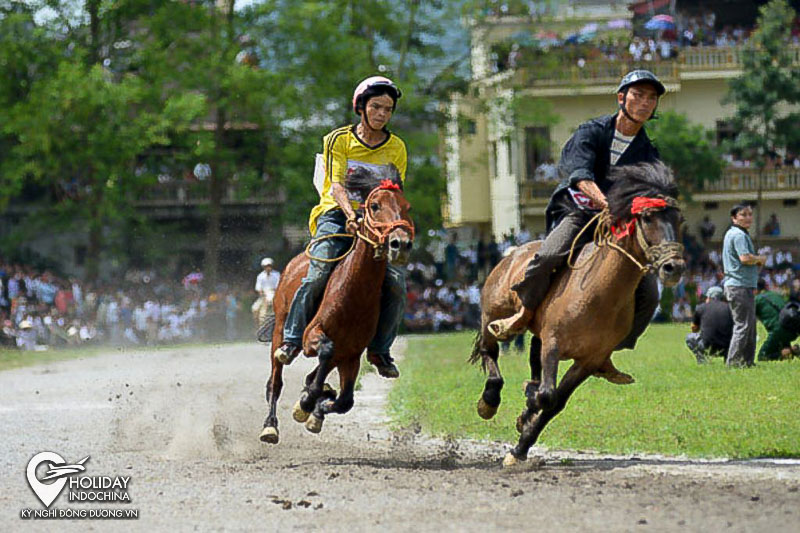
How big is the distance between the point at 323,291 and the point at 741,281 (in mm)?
8629

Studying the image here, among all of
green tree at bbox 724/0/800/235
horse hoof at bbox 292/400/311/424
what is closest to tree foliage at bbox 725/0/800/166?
green tree at bbox 724/0/800/235

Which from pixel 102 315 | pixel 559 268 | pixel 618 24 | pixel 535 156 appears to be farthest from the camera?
pixel 535 156

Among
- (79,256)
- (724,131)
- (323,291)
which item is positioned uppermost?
(724,131)

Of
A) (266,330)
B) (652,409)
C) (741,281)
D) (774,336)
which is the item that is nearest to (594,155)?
(266,330)

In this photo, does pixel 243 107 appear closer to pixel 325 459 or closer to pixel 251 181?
pixel 251 181

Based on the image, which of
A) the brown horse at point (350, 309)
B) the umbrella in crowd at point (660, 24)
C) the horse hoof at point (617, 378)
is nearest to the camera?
the brown horse at point (350, 309)

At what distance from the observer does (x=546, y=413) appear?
33.0 ft

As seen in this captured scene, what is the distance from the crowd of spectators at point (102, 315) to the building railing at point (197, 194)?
22.4ft

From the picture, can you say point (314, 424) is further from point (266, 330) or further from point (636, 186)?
point (636, 186)

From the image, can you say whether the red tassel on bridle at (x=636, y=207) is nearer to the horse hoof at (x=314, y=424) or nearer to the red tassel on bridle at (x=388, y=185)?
the red tassel on bridle at (x=388, y=185)

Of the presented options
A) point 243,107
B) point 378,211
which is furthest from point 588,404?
point 243,107

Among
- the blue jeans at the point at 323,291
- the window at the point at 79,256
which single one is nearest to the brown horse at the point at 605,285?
the blue jeans at the point at 323,291

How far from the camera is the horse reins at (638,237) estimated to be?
29.8 ft

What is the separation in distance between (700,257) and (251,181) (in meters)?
15.3
